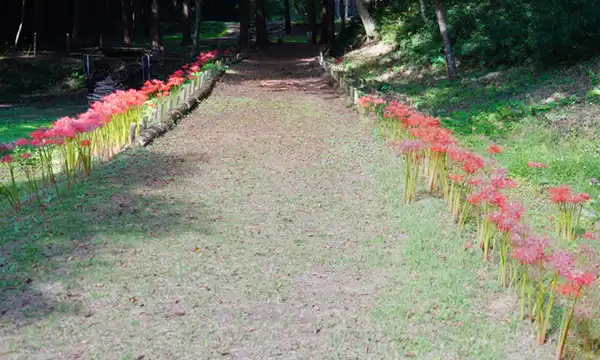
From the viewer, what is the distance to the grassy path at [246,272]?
4.38 m

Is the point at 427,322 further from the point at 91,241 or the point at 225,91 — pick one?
the point at 225,91

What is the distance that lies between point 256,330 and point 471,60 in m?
14.8

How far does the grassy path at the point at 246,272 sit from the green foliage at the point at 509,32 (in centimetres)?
653

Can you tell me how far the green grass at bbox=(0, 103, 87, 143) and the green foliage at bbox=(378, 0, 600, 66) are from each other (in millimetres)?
11244

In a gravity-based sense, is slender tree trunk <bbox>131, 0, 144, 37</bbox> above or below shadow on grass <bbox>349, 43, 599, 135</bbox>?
above

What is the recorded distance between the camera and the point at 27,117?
18.6m

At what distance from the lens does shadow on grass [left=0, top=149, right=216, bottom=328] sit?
16.1 ft

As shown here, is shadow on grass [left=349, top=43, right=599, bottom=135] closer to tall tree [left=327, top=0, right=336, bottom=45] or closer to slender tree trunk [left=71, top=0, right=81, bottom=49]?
tall tree [left=327, top=0, right=336, bottom=45]

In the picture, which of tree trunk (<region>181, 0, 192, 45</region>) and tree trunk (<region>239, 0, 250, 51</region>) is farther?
tree trunk (<region>181, 0, 192, 45</region>)

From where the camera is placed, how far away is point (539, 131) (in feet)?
34.0

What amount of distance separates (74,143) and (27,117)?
1163 centimetres

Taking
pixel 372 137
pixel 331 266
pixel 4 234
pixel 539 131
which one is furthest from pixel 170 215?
pixel 539 131

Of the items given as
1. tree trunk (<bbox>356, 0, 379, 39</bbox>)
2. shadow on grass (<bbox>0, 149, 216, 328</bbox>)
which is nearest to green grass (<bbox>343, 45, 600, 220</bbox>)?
shadow on grass (<bbox>0, 149, 216, 328</bbox>)

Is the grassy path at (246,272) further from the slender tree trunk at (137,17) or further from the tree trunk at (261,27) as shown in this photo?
the slender tree trunk at (137,17)
